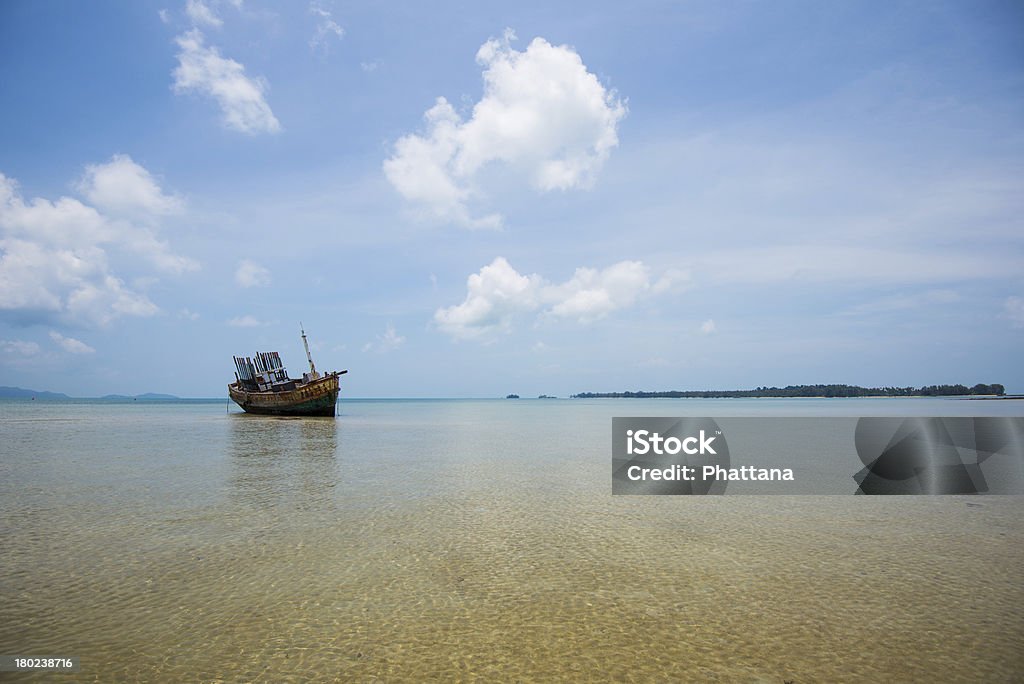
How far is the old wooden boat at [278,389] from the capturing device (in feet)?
160

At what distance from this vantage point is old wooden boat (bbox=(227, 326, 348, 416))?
48688 mm

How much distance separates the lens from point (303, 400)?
162 ft

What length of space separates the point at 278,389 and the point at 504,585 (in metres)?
53.5

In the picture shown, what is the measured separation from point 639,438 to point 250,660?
2294cm

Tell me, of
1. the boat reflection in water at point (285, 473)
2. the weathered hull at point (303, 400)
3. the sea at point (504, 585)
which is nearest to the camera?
the sea at point (504, 585)

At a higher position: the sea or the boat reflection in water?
the sea

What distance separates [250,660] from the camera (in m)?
4.66

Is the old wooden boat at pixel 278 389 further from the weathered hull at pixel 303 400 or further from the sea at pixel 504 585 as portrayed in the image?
the sea at pixel 504 585

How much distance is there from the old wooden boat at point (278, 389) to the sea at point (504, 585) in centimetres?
3634

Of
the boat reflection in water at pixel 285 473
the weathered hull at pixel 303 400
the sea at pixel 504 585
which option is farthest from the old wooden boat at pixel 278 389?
the sea at pixel 504 585

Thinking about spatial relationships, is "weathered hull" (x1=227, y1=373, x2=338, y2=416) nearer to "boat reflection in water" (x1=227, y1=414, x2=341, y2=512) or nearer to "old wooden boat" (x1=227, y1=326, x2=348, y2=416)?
"old wooden boat" (x1=227, y1=326, x2=348, y2=416)

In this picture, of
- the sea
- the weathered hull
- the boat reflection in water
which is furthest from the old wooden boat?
the sea

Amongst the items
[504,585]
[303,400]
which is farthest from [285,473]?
[303,400]

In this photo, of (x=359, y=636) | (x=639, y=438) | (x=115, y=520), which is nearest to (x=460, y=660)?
(x=359, y=636)
